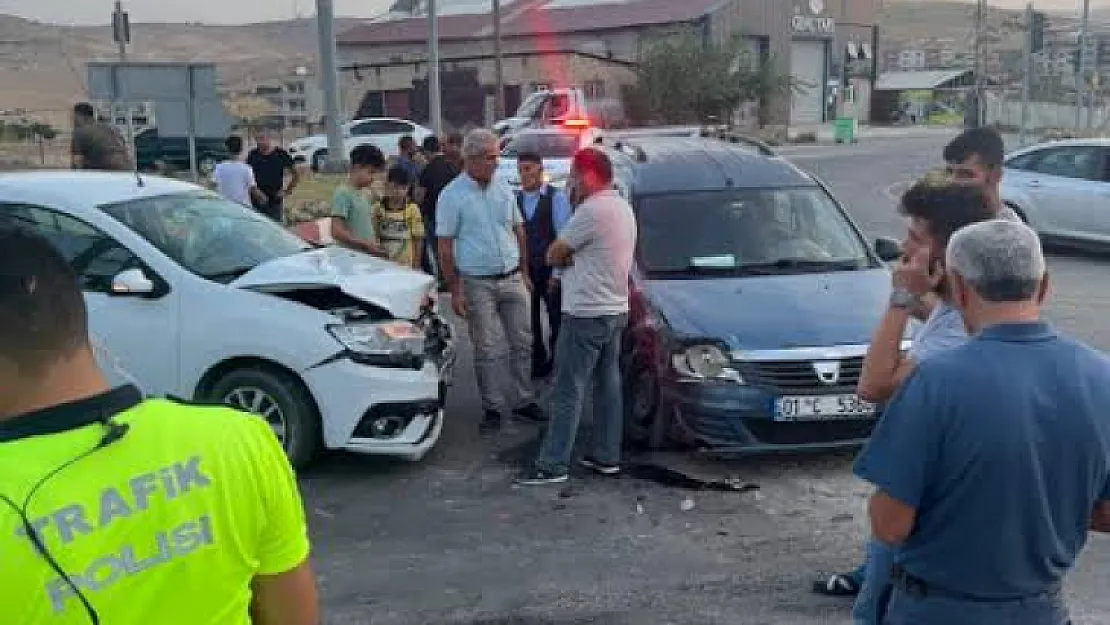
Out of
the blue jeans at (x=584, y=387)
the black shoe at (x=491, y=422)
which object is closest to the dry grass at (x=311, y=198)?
the black shoe at (x=491, y=422)

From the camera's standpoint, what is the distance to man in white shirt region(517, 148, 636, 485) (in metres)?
6.05

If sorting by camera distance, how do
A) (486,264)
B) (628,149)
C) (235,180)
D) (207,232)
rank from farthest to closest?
(235,180)
(628,149)
(486,264)
(207,232)

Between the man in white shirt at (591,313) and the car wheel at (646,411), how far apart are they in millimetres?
280

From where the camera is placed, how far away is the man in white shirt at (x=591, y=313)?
6047 millimetres

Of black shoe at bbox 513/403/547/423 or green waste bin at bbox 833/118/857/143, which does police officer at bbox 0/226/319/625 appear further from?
green waste bin at bbox 833/118/857/143

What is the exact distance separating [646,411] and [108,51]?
13803cm

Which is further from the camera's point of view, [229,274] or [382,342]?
[229,274]

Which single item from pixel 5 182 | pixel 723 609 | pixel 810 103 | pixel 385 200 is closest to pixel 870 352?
pixel 723 609

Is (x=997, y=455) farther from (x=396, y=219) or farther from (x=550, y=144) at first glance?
(x=550, y=144)

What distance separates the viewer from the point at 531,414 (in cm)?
734

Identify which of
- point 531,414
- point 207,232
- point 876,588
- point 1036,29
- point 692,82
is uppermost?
point 1036,29

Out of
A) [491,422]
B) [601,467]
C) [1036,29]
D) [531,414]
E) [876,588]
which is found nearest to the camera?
[876,588]

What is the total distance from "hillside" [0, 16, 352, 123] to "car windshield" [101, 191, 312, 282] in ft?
212

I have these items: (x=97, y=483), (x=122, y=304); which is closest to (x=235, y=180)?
(x=122, y=304)
